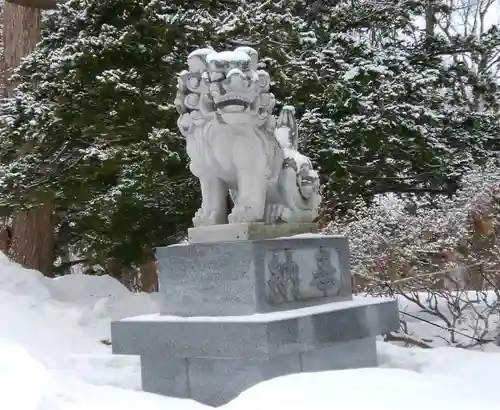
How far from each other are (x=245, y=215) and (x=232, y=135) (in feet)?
1.80

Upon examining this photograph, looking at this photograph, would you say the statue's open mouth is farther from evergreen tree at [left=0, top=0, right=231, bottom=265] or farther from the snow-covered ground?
evergreen tree at [left=0, top=0, right=231, bottom=265]

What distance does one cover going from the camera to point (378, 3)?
977 centimetres

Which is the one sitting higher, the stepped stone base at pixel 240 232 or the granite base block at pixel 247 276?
the stepped stone base at pixel 240 232

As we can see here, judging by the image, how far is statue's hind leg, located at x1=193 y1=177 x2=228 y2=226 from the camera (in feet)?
15.7

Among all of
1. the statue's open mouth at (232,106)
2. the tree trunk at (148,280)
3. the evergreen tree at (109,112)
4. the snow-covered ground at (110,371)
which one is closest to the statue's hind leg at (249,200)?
the statue's open mouth at (232,106)

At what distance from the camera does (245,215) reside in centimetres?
465

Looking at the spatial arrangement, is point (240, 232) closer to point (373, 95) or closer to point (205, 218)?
point (205, 218)

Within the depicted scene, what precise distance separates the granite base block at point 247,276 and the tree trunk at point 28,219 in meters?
5.60

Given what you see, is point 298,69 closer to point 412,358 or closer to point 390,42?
point 390,42

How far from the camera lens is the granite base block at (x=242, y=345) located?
4.16 meters

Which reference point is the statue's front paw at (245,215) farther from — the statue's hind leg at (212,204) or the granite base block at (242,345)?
the granite base block at (242,345)

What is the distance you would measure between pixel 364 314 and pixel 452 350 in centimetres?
130

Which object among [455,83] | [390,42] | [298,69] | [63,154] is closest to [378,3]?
[390,42]

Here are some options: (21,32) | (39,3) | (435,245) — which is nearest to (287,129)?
(435,245)
